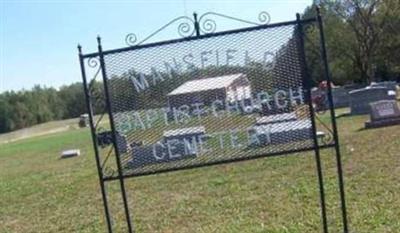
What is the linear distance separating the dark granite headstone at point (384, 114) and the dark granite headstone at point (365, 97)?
5.57 metres

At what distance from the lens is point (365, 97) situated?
25922mm

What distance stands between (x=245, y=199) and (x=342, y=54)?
46.1 metres

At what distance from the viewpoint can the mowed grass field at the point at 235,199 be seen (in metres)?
7.63

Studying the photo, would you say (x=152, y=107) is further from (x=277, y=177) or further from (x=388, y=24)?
(x=388, y=24)

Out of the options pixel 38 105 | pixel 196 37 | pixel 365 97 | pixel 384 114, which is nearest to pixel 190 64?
pixel 196 37

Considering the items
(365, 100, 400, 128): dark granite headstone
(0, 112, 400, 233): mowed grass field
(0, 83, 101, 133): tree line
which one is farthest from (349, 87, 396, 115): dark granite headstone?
(0, 83, 101, 133): tree line

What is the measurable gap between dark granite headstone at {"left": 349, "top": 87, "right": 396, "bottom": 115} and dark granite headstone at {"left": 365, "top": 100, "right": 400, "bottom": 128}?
5.57 m

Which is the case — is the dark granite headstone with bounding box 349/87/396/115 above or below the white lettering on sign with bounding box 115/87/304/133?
below

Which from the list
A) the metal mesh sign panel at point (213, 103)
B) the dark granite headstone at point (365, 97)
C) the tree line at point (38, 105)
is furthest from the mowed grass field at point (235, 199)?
the tree line at point (38, 105)

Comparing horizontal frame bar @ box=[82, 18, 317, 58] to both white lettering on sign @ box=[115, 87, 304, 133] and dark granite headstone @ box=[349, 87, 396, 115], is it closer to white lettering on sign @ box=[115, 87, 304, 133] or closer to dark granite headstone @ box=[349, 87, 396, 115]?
white lettering on sign @ box=[115, 87, 304, 133]

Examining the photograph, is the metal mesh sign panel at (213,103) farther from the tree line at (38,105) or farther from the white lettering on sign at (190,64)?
the tree line at (38,105)

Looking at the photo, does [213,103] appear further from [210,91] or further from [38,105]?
[38,105]

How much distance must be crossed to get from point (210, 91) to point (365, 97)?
21348 millimetres

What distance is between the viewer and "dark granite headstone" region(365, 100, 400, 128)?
63.2 feet
